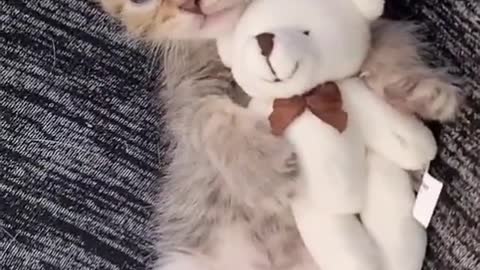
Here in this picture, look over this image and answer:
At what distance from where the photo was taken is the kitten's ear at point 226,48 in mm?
1081

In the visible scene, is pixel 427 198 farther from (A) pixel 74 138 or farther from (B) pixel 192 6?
(A) pixel 74 138

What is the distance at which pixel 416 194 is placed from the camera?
3.43 ft

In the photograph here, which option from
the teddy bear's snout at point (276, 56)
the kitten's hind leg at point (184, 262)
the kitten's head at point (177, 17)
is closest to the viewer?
the teddy bear's snout at point (276, 56)

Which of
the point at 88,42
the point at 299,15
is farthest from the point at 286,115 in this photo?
the point at 88,42

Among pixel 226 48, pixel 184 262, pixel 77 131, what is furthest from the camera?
pixel 77 131

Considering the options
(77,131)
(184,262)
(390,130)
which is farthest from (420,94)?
(77,131)

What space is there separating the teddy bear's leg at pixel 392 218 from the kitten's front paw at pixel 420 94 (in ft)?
0.17

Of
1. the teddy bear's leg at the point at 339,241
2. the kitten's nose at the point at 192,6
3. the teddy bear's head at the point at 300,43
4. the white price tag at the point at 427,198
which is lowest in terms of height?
the teddy bear's leg at the point at 339,241

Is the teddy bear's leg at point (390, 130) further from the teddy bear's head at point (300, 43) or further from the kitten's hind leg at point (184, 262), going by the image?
the kitten's hind leg at point (184, 262)

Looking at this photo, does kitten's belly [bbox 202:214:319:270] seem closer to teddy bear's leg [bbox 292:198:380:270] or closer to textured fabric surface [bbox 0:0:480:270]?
teddy bear's leg [bbox 292:198:380:270]

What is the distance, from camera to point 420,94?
40.3 inches

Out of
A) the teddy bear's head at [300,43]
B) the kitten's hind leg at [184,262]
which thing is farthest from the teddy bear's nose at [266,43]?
the kitten's hind leg at [184,262]

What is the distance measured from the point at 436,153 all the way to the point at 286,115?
5.1 inches

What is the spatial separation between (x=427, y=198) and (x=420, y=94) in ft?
0.29
